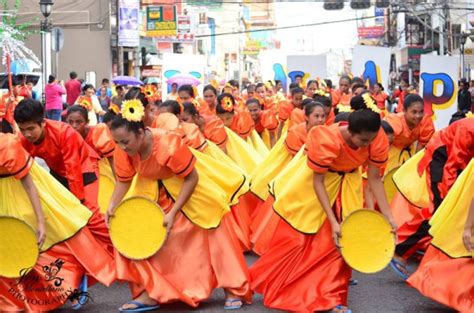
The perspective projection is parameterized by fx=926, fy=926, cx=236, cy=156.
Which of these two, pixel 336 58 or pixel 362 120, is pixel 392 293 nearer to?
pixel 362 120

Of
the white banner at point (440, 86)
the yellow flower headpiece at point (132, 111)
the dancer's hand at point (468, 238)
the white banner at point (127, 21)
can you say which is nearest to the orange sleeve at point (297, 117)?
the yellow flower headpiece at point (132, 111)

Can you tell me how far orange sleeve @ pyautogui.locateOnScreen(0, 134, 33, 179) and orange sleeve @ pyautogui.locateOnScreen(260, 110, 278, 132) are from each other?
719cm

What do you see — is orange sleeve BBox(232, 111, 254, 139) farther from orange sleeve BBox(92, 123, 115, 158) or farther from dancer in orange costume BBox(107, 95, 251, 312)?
dancer in orange costume BBox(107, 95, 251, 312)

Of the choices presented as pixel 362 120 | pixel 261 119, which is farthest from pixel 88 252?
pixel 261 119

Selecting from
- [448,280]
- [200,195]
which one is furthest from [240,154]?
[448,280]

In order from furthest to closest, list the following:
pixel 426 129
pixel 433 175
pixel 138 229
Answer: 1. pixel 426 129
2. pixel 433 175
3. pixel 138 229

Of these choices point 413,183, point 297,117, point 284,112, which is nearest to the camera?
point 413,183

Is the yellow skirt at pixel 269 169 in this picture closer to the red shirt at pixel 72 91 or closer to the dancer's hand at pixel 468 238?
the dancer's hand at pixel 468 238

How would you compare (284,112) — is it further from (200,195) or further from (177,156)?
(177,156)

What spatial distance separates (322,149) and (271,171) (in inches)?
128

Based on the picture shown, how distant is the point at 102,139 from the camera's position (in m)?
8.59

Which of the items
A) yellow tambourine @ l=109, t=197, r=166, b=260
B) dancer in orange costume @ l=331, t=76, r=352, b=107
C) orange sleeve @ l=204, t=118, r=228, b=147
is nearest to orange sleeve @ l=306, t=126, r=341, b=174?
yellow tambourine @ l=109, t=197, r=166, b=260

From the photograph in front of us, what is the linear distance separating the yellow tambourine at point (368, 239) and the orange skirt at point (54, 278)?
1775 mm

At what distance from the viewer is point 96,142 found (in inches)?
338
